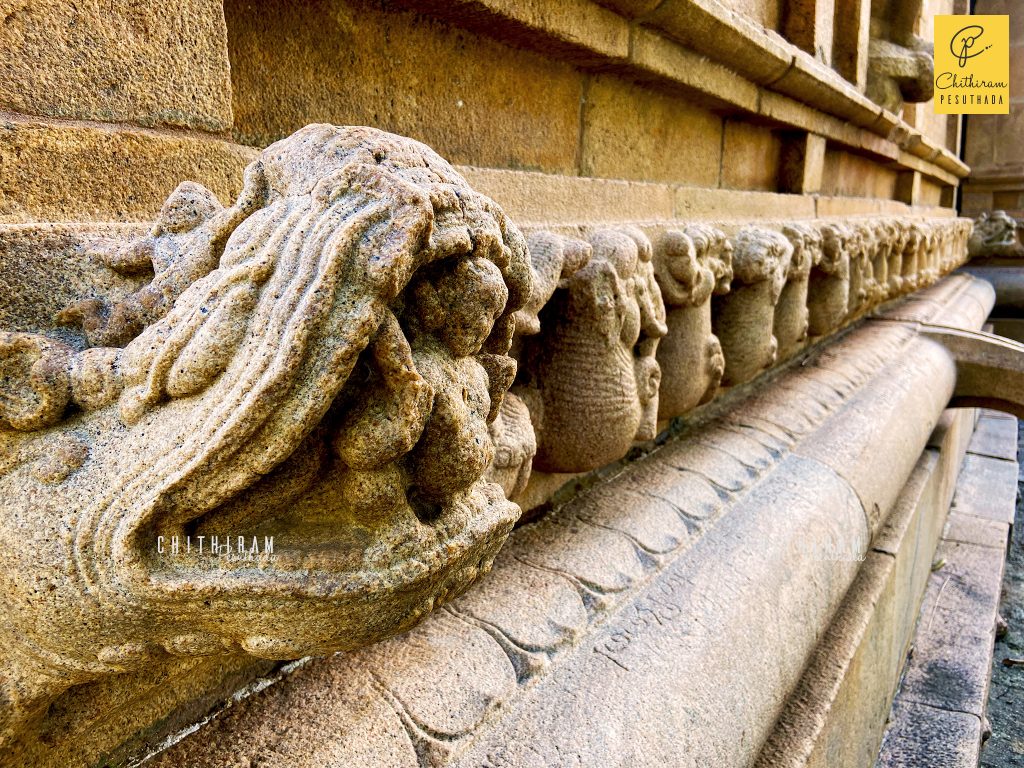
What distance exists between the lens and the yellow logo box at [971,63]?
4.70 m

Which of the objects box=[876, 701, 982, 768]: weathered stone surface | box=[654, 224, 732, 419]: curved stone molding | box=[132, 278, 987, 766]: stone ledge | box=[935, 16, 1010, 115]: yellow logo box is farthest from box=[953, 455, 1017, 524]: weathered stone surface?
box=[654, 224, 732, 419]: curved stone molding

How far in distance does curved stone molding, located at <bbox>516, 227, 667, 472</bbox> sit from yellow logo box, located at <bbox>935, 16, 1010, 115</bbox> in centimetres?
400

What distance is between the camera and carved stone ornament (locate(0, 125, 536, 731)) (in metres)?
0.75

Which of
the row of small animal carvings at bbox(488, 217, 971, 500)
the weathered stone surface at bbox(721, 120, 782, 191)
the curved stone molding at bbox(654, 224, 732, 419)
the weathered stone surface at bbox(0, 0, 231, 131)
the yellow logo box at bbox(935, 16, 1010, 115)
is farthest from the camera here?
the yellow logo box at bbox(935, 16, 1010, 115)

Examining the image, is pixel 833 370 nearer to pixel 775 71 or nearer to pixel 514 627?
pixel 775 71

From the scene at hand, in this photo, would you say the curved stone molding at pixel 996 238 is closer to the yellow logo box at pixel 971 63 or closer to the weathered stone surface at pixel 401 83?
the yellow logo box at pixel 971 63

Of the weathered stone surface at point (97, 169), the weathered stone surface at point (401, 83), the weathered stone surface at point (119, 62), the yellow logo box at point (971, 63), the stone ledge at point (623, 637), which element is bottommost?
the stone ledge at point (623, 637)

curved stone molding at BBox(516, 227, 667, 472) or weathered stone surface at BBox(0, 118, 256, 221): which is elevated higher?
weathered stone surface at BBox(0, 118, 256, 221)

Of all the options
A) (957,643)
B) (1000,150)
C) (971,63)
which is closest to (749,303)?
(957,643)

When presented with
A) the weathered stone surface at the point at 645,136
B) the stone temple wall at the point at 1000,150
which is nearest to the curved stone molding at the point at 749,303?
the weathered stone surface at the point at 645,136

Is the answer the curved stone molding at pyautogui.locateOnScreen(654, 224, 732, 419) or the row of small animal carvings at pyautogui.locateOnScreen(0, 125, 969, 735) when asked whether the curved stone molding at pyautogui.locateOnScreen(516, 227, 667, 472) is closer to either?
the curved stone molding at pyautogui.locateOnScreen(654, 224, 732, 419)

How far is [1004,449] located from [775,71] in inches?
154

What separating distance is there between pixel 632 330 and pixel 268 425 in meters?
1.01

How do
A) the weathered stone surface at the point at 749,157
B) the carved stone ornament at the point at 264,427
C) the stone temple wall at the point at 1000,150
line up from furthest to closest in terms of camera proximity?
the stone temple wall at the point at 1000,150, the weathered stone surface at the point at 749,157, the carved stone ornament at the point at 264,427
